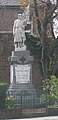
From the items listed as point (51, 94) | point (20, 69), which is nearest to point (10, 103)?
point (51, 94)

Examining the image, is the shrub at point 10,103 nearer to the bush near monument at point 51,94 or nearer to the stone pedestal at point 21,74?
the bush near monument at point 51,94

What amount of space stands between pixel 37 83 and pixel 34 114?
14.4m

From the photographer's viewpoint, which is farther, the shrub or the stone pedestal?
the stone pedestal

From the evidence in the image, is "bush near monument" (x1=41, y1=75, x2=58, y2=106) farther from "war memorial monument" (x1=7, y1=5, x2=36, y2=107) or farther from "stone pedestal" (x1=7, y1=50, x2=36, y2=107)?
"stone pedestal" (x1=7, y1=50, x2=36, y2=107)

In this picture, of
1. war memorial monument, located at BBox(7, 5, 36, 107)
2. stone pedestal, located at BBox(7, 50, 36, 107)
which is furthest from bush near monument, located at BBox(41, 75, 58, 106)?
stone pedestal, located at BBox(7, 50, 36, 107)

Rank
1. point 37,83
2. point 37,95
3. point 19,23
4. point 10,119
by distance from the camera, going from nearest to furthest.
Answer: point 10,119, point 37,95, point 19,23, point 37,83

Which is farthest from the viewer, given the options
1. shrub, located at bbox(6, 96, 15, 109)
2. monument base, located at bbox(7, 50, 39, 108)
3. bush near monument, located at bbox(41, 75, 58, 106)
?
monument base, located at bbox(7, 50, 39, 108)

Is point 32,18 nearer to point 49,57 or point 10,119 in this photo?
point 49,57

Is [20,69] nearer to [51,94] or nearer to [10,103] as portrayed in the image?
[51,94]

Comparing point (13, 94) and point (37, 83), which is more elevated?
point (13, 94)

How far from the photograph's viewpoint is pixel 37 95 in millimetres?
22297

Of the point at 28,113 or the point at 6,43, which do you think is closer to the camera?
the point at 28,113

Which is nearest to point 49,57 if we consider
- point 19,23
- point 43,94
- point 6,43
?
point 6,43

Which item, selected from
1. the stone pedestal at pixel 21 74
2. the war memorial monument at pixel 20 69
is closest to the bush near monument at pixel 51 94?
the war memorial monument at pixel 20 69
